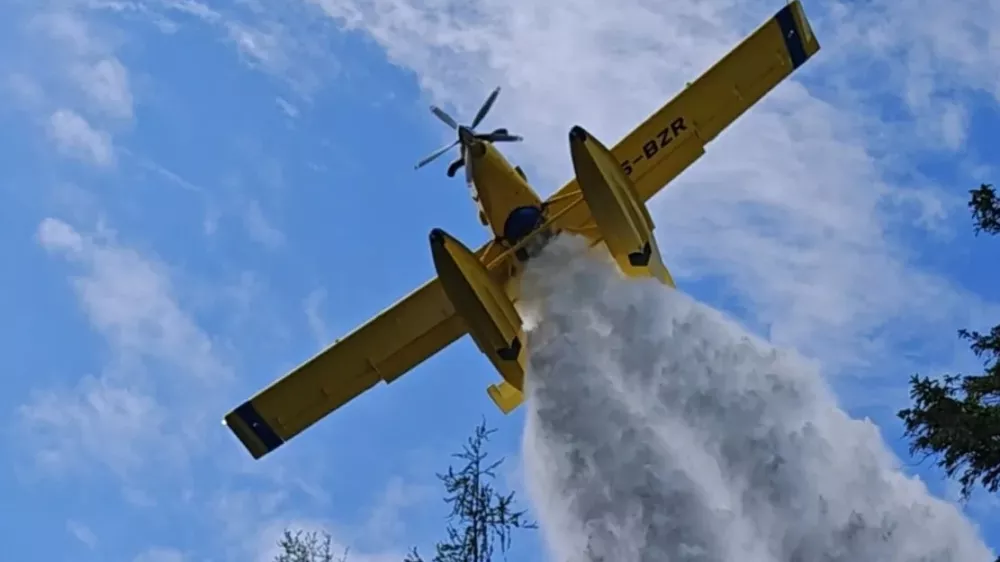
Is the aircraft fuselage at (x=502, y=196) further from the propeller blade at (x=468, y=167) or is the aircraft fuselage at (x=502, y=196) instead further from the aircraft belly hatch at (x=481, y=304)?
the aircraft belly hatch at (x=481, y=304)

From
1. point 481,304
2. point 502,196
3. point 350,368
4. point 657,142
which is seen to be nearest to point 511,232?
point 502,196

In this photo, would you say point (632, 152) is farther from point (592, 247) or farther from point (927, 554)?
point (927, 554)

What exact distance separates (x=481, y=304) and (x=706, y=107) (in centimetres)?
410

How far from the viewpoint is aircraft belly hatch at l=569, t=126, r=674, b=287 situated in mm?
16531

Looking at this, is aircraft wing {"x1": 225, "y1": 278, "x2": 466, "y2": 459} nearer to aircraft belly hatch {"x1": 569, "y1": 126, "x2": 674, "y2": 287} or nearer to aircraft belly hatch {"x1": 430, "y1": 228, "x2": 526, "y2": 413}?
aircraft belly hatch {"x1": 430, "y1": 228, "x2": 526, "y2": 413}

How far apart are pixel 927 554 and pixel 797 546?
1.69 meters

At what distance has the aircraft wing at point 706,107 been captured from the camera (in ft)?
58.9

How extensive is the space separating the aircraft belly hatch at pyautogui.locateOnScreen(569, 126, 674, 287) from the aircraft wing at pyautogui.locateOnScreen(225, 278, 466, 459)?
261 centimetres

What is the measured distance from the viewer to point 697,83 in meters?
18.0

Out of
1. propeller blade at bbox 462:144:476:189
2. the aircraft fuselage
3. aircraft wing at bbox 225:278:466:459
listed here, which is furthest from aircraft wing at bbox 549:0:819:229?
aircraft wing at bbox 225:278:466:459

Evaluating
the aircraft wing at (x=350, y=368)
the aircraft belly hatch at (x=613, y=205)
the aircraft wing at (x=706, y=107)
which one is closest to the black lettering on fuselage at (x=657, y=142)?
the aircraft wing at (x=706, y=107)

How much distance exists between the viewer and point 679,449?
1656cm

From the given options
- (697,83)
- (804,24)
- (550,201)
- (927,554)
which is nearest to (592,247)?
(550,201)

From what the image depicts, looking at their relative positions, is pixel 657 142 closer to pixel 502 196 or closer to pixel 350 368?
pixel 502 196
